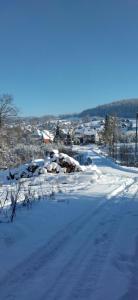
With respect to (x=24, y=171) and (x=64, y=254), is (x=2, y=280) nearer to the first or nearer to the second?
(x=64, y=254)

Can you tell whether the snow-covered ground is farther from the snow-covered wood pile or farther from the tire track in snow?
the snow-covered wood pile

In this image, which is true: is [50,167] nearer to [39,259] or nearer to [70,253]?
[70,253]

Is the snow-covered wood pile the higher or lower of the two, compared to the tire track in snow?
lower

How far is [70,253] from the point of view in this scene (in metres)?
6.32

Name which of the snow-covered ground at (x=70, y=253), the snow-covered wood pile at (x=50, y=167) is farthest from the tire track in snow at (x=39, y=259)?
the snow-covered wood pile at (x=50, y=167)

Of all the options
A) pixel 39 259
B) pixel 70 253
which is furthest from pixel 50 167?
pixel 39 259

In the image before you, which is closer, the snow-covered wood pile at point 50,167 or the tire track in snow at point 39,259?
the tire track in snow at point 39,259

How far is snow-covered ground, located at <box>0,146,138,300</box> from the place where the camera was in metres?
4.73

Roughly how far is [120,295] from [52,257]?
1.63 metres

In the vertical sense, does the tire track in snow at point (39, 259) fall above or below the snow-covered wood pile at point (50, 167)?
above

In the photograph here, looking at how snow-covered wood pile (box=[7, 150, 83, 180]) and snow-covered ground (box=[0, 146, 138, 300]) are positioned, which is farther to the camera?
snow-covered wood pile (box=[7, 150, 83, 180])

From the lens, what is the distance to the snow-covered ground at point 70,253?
186 inches

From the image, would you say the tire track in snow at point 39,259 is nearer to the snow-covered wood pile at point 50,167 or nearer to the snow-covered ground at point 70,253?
the snow-covered ground at point 70,253

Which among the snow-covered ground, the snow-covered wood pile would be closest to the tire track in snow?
the snow-covered ground
